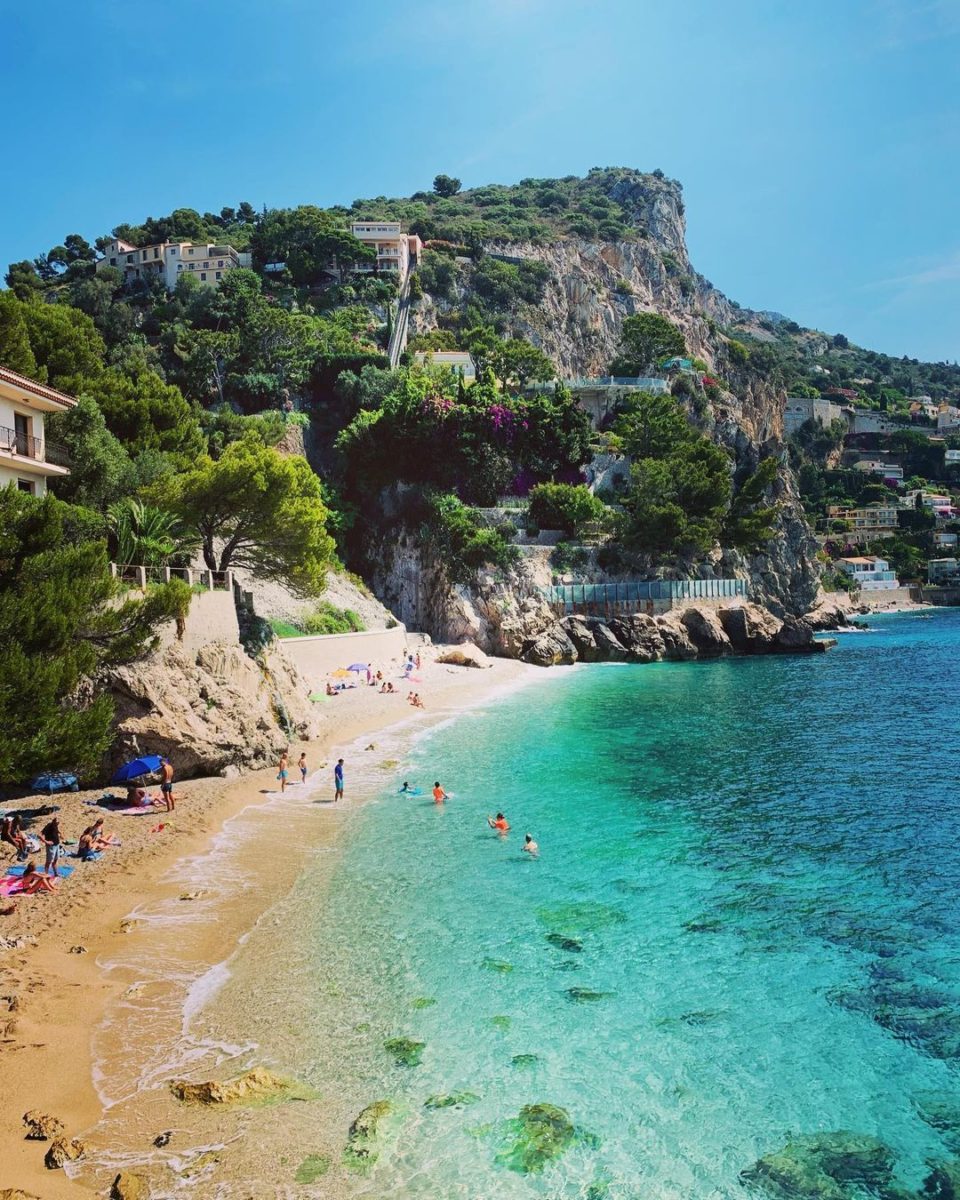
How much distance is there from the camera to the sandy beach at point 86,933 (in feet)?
28.9

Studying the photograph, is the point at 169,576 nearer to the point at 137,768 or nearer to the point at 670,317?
the point at 137,768

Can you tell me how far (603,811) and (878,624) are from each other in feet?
258

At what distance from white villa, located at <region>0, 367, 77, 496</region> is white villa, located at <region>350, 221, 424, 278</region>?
230 feet

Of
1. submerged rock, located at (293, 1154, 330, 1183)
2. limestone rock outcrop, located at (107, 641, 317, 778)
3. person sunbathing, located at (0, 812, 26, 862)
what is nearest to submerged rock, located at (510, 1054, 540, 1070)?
submerged rock, located at (293, 1154, 330, 1183)

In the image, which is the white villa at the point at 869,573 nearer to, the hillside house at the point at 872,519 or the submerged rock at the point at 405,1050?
the hillside house at the point at 872,519

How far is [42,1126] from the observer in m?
8.35

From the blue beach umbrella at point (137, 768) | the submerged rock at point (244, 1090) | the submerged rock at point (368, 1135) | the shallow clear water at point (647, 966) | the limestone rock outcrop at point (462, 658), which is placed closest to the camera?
the submerged rock at point (368, 1135)

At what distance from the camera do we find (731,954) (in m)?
12.9

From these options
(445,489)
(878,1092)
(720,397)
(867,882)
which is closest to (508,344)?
(445,489)

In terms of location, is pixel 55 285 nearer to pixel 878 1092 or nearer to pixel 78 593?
pixel 78 593

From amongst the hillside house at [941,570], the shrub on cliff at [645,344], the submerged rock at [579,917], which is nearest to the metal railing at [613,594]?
the shrub on cliff at [645,344]

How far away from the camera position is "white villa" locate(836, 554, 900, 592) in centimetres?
11550

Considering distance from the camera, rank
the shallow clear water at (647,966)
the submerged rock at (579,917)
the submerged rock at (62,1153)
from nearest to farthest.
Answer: the submerged rock at (62,1153)
the shallow clear water at (647,966)
the submerged rock at (579,917)

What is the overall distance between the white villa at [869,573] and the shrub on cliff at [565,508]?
67946 mm
